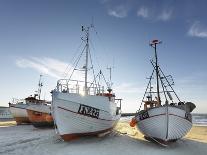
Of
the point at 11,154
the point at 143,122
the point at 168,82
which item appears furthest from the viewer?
the point at 168,82

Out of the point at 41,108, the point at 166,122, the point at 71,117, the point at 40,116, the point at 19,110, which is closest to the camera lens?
the point at 166,122

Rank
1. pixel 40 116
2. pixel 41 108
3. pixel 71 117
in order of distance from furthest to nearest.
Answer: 1. pixel 41 108
2. pixel 40 116
3. pixel 71 117

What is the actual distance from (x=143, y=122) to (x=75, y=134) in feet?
17.4

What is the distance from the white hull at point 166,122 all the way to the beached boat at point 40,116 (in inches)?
655

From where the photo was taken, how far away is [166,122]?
15500mm

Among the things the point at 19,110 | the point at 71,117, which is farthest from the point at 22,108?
the point at 71,117

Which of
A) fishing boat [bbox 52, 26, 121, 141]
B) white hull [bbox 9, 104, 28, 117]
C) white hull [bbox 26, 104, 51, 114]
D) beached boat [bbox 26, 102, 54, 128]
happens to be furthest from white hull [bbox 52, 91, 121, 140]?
white hull [bbox 9, 104, 28, 117]

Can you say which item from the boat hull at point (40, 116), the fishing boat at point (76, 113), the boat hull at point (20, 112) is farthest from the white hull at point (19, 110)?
the fishing boat at point (76, 113)

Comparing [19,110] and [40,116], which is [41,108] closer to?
[40,116]

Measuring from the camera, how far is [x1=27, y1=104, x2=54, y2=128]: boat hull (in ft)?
98.0

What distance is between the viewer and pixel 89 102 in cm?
1841

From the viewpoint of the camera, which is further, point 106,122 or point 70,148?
point 106,122

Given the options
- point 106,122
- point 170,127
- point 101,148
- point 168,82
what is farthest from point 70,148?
point 168,82

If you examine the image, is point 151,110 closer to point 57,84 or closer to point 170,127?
point 170,127
